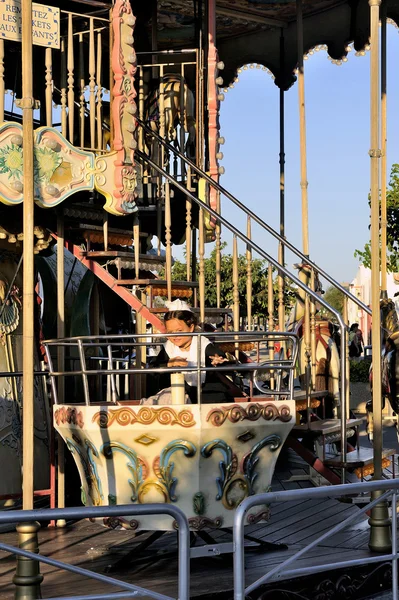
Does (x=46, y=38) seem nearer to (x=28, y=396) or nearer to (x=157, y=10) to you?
(x=28, y=396)

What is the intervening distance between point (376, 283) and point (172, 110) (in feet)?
16.6

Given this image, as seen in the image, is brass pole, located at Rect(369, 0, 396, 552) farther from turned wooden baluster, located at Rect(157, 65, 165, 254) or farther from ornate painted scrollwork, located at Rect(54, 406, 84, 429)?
turned wooden baluster, located at Rect(157, 65, 165, 254)

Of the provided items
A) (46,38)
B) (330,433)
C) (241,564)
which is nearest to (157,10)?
(46,38)

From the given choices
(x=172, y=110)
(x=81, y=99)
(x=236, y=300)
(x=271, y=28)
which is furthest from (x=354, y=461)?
(x=271, y=28)

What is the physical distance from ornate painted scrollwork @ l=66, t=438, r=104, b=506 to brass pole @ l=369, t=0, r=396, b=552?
6.44 ft

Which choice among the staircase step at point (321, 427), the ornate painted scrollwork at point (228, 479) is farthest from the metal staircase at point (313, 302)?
the ornate painted scrollwork at point (228, 479)

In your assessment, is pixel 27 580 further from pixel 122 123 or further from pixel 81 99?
pixel 81 99

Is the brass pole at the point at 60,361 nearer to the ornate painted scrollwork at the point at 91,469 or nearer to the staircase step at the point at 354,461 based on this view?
the ornate painted scrollwork at the point at 91,469

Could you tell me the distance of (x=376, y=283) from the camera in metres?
7.69

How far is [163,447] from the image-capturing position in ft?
24.2

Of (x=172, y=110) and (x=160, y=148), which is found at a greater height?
(x=172, y=110)

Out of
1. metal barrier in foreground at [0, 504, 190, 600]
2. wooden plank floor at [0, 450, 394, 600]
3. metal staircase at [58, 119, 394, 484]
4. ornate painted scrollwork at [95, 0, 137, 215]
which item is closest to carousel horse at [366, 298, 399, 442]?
metal staircase at [58, 119, 394, 484]

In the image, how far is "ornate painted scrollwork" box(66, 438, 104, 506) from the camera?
761cm

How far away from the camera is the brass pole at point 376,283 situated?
7613mm
